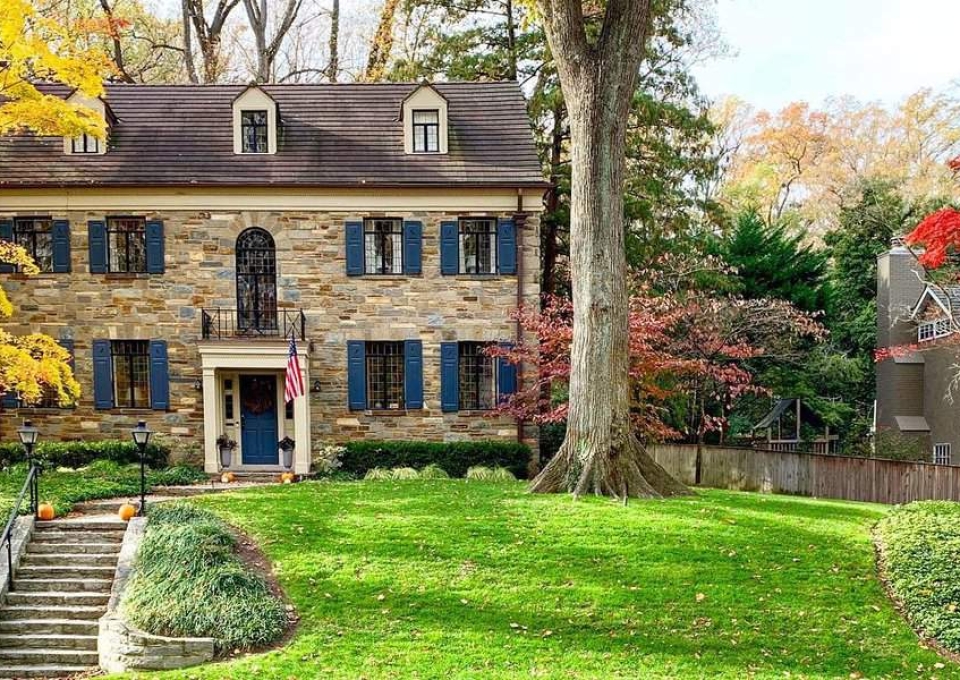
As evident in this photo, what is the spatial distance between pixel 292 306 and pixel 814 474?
12.2 meters

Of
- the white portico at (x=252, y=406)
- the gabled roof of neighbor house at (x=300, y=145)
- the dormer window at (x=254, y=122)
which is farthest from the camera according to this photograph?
the dormer window at (x=254, y=122)

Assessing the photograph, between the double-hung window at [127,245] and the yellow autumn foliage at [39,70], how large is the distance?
3881 mm

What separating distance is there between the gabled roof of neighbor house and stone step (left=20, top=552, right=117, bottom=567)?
31.2 ft

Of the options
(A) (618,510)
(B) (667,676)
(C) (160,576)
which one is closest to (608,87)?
(A) (618,510)

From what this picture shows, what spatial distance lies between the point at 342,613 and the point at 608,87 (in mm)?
8498

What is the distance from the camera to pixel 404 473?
659 inches

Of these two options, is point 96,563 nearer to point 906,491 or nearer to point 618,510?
point 618,510

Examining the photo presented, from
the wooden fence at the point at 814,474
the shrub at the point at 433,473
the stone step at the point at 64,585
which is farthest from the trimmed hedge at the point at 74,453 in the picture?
the wooden fence at the point at 814,474

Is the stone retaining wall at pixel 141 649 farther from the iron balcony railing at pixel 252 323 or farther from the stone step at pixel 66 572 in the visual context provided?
the iron balcony railing at pixel 252 323

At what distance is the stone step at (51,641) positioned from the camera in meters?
9.26

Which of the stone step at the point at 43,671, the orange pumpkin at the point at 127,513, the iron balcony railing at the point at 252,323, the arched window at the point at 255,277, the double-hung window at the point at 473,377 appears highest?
the arched window at the point at 255,277

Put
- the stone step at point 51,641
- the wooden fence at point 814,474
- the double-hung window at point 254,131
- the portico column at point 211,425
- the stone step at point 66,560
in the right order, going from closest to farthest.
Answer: the stone step at point 51,641 < the stone step at point 66,560 < the wooden fence at point 814,474 < the portico column at point 211,425 < the double-hung window at point 254,131

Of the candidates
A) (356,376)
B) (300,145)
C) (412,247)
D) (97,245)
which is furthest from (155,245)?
(412,247)

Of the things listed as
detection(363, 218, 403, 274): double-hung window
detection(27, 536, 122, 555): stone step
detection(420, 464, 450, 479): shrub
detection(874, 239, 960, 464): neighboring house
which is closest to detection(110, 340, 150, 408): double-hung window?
detection(363, 218, 403, 274): double-hung window
